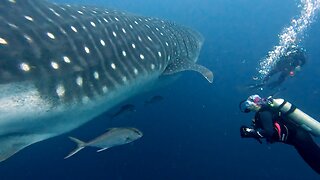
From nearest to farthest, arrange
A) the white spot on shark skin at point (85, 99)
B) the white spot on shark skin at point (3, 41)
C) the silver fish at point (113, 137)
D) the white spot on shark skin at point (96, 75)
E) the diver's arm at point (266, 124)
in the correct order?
the white spot on shark skin at point (3, 41)
the white spot on shark skin at point (85, 99)
the white spot on shark skin at point (96, 75)
the diver's arm at point (266, 124)
the silver fish at point (113, 137)

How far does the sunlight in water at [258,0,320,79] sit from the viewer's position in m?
13.2

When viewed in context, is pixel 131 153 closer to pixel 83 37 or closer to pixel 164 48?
pixel 164 48

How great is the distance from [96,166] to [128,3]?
29.7 meters

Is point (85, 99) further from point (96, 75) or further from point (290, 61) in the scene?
point (290, 61)

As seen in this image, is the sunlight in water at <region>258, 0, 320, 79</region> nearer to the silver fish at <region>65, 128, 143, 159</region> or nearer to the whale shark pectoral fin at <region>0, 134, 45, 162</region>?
the silver fish at <region>65, 128, 143, 159</region>

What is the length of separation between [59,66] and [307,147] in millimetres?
3904

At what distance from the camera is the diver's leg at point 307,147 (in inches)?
212

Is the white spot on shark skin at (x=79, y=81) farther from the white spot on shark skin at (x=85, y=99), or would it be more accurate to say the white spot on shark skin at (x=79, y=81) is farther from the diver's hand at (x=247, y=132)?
the diver's hand at (x=247, y=132)

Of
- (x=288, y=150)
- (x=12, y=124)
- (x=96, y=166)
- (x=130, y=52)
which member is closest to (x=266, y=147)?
(x=288, y=150)

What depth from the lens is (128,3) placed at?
36.7 metres

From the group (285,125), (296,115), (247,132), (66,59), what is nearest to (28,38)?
(66,59)

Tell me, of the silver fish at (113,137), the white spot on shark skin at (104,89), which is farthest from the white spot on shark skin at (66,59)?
the silver fish at (113,137)

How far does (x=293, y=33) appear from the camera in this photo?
17.8 meters

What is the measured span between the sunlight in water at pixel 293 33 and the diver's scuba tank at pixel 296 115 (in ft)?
→ 23.9
